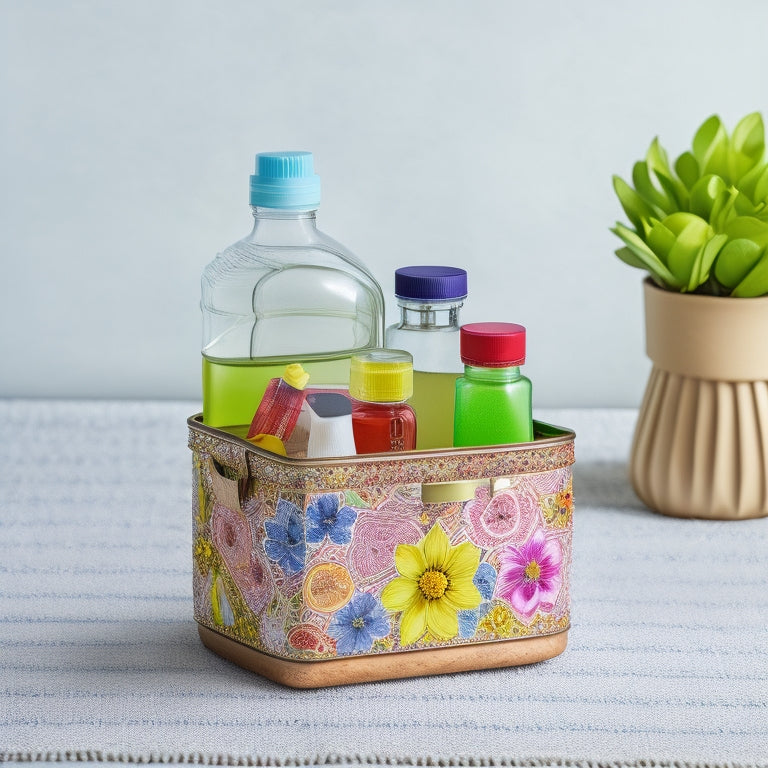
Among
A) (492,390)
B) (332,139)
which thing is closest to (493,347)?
(492,390)

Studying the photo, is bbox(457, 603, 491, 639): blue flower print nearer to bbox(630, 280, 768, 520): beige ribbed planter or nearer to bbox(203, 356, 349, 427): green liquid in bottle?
bbox(203, 356, 349, 427): green liquid in bottle

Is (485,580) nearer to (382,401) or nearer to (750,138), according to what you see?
(382,401)

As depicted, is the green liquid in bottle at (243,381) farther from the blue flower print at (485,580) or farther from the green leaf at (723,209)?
the green leaf at (723,209)

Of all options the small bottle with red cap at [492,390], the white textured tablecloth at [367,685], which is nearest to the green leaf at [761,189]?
the white textured tablecloth at [367,685]

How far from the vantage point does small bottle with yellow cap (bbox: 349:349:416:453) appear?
0.61 meters

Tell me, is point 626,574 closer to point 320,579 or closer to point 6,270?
point 320,579

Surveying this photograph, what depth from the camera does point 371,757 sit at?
58 centimetres

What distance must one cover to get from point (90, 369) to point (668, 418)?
60 cm

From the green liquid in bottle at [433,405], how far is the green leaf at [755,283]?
0.33 m

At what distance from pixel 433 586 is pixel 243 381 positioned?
146mm

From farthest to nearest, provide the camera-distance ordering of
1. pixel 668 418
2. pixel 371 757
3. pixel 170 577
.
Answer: pixel 668 418
pixel 170 577
pixel 371 757

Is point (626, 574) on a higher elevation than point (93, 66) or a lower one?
lower

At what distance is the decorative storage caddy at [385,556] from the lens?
60 cm

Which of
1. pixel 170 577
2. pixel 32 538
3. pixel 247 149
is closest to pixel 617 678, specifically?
pixel 170 577
